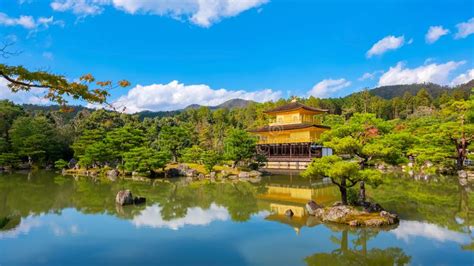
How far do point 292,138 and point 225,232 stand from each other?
21869 millimetres

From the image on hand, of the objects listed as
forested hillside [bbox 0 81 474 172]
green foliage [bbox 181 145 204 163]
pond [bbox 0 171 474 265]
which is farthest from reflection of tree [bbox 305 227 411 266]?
green foliage [bbox 181 145 204 163]

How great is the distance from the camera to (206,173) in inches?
997

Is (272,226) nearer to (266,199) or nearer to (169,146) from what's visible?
(266,199)

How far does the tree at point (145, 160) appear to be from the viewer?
24203 mm

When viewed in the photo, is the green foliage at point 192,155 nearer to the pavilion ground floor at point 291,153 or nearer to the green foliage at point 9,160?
the pavilion ground floor at point 291,153

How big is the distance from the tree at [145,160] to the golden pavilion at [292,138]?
28.9 ft

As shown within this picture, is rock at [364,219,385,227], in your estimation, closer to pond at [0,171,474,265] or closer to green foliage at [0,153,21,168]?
pond at [0,171,474,265]

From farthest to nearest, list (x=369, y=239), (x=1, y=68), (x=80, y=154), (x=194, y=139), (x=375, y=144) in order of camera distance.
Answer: (x=194, y=139) → (x=80, y=154) → (x=375, y=144) → (x=369, y=239) → (x=1, y=68)

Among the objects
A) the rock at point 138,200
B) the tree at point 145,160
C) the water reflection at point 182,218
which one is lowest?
the water reflection at point 182,218

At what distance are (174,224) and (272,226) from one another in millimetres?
2982

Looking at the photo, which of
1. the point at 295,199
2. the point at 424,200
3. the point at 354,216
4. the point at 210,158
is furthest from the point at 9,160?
the point at 424,200

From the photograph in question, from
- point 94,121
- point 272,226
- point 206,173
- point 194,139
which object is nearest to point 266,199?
point 272,226

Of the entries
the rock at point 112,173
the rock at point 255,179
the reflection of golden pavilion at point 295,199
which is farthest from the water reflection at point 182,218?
the rock at point 112,173

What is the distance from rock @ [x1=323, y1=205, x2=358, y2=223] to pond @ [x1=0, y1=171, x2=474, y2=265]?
403 mm
